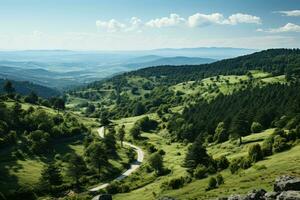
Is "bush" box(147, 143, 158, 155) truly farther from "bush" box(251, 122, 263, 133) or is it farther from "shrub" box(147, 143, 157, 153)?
"bush" box(251, 122, 263, 133)

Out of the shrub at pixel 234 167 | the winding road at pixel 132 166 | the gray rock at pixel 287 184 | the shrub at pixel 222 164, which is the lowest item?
the winding road at pixel 132 166

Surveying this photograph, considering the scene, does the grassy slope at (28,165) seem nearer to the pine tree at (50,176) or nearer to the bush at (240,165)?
the pine tree at (50,176)

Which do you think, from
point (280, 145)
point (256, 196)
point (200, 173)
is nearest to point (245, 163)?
point (200, 173)

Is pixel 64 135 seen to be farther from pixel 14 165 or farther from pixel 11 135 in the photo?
pixel 14 165

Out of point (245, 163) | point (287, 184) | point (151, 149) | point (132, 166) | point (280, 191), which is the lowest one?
point (132, 166)

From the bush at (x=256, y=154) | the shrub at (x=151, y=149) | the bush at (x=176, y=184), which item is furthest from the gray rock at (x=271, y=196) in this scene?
the shrub at (x=151, y=149)

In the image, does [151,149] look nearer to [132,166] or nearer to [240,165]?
[132,166]

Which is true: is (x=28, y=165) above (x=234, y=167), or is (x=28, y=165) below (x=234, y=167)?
below

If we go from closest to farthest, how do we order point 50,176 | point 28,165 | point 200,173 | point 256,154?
point 256,154
point 200,173
point 50,176
point 28,165

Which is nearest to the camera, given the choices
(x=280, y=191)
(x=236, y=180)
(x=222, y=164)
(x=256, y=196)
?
(x=256, y=196)

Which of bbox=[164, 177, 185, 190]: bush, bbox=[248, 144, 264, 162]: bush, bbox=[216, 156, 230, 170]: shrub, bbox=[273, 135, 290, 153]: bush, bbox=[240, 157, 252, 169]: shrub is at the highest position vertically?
bbox=[273, 135, 290, 153]: bush

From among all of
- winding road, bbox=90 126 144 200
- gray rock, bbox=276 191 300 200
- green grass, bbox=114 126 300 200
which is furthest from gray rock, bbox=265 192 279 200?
winding road, bbox=90 126 144 200
